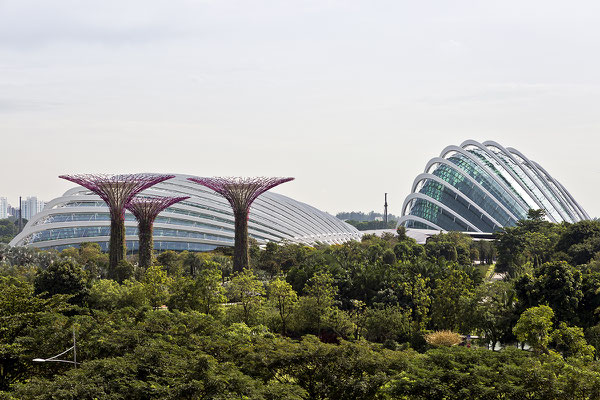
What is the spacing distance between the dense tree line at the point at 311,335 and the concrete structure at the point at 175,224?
22.6 meters

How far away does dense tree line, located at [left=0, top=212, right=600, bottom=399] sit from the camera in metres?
25.8

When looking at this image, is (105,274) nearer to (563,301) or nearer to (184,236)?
(184,236)

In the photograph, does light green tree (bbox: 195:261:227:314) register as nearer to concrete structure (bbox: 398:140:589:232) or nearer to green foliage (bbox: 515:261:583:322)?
green foliage (bbox: 515:261:583:322)

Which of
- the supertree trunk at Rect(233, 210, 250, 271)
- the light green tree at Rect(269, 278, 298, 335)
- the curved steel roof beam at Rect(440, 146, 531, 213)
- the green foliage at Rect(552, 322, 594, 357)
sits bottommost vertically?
the green foliage at Rect(552, 322, 594, 357)

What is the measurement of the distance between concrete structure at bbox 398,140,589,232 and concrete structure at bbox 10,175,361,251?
1777 centimetres

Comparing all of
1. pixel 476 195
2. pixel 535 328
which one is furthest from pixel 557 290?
pixel 476 195

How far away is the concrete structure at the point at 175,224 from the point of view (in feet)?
267

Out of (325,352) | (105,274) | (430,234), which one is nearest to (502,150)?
(430,234)

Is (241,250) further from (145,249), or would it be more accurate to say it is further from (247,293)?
(247,293)

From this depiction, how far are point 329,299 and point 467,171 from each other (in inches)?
2391

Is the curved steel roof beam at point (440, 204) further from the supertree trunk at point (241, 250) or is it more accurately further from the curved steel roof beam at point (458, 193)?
the supertree trunk at point (241, 250)

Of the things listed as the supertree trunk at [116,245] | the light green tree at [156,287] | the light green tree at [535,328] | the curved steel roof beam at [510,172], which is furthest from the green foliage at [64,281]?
the curved steel roof beam at [510,172]

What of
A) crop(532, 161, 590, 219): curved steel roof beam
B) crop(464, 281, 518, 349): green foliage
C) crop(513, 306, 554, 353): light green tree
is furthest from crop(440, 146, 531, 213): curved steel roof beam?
crop(513, 306, 554, 353): light green tree

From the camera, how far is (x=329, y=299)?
42.8 m
